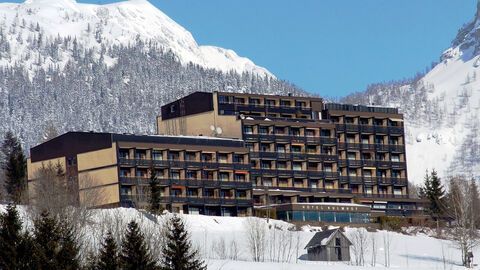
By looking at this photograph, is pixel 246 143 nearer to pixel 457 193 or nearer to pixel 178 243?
pixel 457 193

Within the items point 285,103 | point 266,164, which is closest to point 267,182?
point 266,164

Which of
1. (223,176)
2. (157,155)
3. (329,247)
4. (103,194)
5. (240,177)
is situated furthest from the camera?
(240,177)

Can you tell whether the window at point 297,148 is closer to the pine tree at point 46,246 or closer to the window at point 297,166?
the window at point 297,166

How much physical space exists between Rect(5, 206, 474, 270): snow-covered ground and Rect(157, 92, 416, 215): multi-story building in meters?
20.1

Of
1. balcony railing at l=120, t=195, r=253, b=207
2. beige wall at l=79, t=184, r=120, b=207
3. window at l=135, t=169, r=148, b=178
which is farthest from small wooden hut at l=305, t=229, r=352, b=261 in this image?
window at l=135, t=169, r=148, b=178

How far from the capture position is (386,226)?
158m

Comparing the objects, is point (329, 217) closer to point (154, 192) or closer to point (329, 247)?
point (329, 247)

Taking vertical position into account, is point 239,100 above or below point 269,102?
above

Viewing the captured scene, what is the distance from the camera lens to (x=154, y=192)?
136500 mm

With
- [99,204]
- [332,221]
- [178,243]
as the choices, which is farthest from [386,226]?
[178,243]

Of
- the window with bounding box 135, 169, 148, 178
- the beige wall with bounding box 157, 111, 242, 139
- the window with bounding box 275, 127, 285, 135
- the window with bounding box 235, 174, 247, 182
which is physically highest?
the beige wall with bounding box 157, 111, 242, 139

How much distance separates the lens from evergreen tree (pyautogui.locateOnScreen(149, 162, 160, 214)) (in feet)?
432

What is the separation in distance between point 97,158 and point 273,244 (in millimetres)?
31738

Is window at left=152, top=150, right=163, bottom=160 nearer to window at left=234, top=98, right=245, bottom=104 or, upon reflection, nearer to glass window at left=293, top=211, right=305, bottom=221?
glass window at left=293, top=211, right=305, bottom=221
